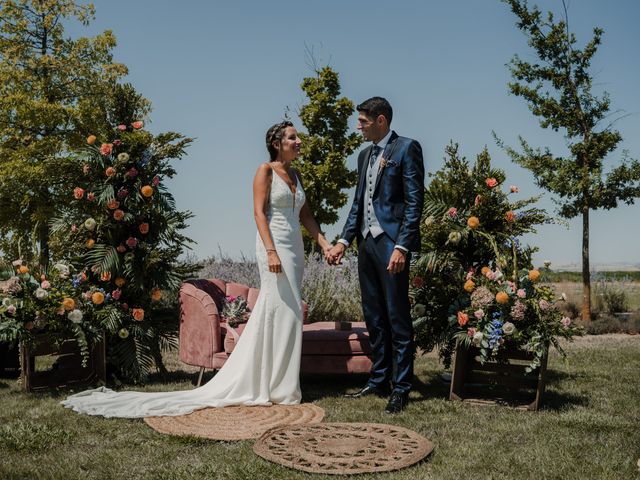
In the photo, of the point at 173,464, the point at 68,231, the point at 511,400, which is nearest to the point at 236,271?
the point at 68,231

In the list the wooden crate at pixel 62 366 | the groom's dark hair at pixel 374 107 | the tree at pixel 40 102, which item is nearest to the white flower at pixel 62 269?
the wooden crate at pixel 62 366

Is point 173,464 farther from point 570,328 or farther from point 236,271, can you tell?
point 236,271

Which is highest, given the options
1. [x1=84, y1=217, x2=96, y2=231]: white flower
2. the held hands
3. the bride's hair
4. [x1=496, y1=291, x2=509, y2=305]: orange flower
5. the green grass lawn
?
the bride's hair

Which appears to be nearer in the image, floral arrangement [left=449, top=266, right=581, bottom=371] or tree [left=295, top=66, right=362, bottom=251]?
floral arrangement [left=449, top=266, right=581, bottom=371]

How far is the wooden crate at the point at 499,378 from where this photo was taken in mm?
5516

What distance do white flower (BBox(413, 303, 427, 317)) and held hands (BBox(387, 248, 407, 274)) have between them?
79 centimetres

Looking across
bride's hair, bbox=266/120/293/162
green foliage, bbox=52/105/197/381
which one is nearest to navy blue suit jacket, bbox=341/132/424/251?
bride's hair, bbox=266/120/293/162

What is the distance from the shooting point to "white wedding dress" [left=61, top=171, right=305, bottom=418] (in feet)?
18.3

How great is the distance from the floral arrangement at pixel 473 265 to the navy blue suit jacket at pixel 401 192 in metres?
0.56

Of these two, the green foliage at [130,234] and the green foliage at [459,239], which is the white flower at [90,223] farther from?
the green foliage at [459,239]

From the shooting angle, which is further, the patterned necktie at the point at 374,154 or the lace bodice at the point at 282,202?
the lace bodice at the point at 282,202

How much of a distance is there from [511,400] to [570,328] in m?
0.78

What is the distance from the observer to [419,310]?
19.7 ft

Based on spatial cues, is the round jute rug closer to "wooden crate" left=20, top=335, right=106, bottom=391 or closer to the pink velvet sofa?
the pink velvet sofa
